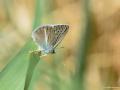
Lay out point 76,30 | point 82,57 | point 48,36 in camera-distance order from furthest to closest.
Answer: point 76,30 < point 82,57 < point 48,36

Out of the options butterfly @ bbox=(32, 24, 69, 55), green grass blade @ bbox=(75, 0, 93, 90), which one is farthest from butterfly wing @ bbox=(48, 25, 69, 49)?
green grass blade @ bbox=(75, 0, 93, 90)

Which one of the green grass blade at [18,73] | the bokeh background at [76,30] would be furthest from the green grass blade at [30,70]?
the bokeh background at [76,30]

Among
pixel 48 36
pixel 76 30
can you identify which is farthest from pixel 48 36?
pixel 76 30

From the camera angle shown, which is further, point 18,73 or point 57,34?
point 57,34

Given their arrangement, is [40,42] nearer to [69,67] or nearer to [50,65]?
[50,65]

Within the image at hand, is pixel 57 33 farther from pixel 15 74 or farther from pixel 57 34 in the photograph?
pixel 15 74

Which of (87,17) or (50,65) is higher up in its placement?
(87,17)

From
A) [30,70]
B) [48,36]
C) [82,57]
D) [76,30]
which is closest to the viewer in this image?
[30,70]

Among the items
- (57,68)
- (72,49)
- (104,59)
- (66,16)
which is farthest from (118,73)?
(57,68)
